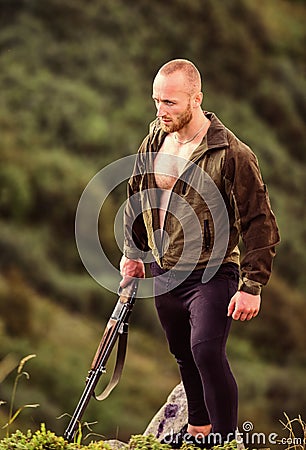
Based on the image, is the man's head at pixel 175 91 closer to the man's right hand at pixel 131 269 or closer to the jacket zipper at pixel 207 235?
the jacket zipper at pixel 207 235

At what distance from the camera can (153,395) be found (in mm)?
9039

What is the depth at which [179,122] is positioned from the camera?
279 cm

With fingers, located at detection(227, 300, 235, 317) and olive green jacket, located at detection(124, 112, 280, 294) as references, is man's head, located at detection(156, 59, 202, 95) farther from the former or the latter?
fingers, located at detection(227, 300, 235, 317)

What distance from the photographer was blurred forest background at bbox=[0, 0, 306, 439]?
917 cm

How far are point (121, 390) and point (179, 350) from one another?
6.27 m

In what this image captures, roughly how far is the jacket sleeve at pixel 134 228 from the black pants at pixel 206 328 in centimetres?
10

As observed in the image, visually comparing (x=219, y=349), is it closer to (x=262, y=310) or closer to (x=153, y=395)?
(x=153, y=395)

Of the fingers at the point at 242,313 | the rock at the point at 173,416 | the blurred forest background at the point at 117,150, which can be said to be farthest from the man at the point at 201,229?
the blurred forest background at the point at 117,150

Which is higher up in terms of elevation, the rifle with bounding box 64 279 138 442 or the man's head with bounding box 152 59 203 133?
the man's head with bounding box 152 59 203 133

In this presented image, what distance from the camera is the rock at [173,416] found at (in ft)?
10.9

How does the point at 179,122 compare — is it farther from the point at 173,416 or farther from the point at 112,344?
the point at 173,416

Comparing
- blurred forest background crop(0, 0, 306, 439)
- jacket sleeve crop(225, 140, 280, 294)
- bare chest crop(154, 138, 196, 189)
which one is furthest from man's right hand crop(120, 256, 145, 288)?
blurred forest background crop(0, 0, 306, 439)

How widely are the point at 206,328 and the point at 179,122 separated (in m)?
0.52

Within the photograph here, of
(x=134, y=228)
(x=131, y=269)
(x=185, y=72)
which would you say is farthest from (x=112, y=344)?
(x=185, y=72)
